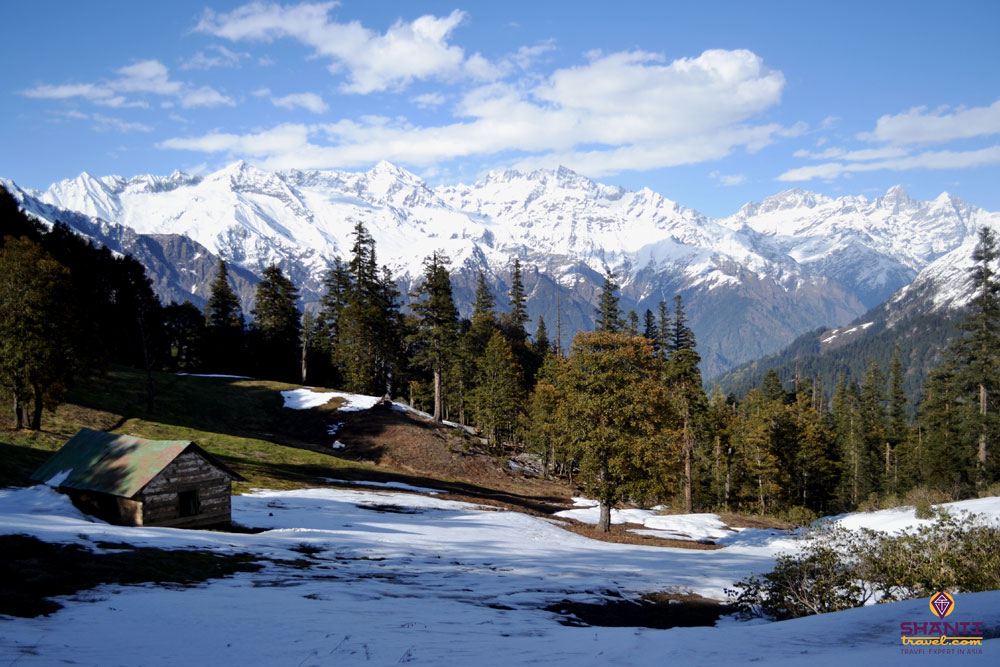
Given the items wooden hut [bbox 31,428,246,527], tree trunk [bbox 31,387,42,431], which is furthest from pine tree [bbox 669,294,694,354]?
tree trunk [bbox 31,387,42,431]

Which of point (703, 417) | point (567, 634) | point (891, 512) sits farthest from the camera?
point (703, 417)

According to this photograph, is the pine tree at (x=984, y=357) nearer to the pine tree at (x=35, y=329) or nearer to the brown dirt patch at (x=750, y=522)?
the brown dirt patch at (x=750, y=522)

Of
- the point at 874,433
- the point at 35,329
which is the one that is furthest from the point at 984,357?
the point at 35,329

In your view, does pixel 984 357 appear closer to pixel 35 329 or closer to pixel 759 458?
pixel 759 458

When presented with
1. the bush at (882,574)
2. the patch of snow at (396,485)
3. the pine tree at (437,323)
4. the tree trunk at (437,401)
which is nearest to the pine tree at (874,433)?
the tree trunk at (437,401)

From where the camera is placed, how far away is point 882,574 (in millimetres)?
13164

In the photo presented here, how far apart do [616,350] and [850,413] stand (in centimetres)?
6582

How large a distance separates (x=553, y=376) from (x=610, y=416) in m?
29.8

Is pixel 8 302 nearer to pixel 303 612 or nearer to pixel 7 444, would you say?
pixel 7 444

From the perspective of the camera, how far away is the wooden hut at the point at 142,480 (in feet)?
59.7

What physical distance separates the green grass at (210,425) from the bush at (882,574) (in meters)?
23.2

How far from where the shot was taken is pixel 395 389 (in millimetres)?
72750

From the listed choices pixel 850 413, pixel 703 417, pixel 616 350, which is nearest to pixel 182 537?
pixel 616 350

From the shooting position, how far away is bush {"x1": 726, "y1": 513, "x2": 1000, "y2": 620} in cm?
1236
